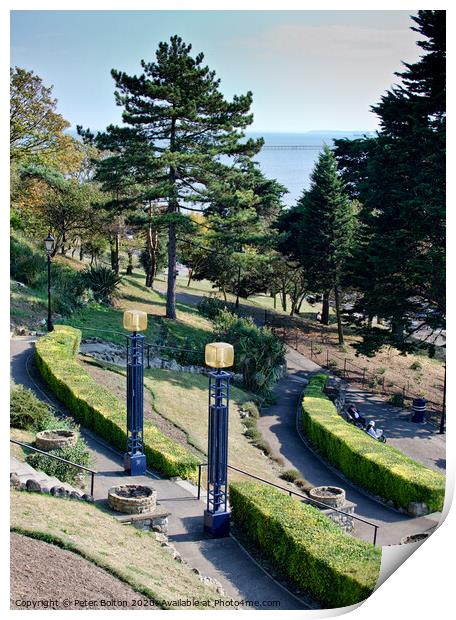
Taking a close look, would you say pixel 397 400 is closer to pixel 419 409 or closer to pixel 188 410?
pixel 419 409

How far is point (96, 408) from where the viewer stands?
13.3 meters

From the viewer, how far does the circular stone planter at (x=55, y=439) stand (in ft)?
37.3

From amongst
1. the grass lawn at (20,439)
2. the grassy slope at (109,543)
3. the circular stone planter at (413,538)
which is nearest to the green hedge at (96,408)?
the grass lawn at (20,439)

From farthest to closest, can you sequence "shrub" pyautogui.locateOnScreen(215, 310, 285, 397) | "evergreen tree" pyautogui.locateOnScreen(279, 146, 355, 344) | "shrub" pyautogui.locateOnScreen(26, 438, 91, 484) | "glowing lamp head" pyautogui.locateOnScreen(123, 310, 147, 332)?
"evergreen tree" pyautogui.locateOnScreen(279, 146, 355, 344)
"shrub" pyautogui.locateOnScreen(215, 310, 285, 397)
"glowing lamp head" pyautogui.locateOnScreen(123, 310, 147, 332)
"shrub" pyautogui.locateOnScreen(26, 438, 91, 484)

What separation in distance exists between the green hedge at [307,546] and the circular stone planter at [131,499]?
106cm

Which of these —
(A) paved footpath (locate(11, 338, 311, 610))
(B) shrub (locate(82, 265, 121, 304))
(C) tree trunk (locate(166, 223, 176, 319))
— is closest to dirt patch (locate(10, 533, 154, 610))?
(A) paved footpath (locate(11, 338, 311, 610))

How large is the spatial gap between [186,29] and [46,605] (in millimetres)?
8213

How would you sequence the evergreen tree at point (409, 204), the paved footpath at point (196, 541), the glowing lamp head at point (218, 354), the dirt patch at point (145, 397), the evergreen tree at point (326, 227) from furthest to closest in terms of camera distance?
the evergreen tree at point (326, 227), the evergreen tree at point (409, 204), the dirt patch at point (145, 397), the glowing lamp head at point (218, 354), the paved footpath at point (196, 541)

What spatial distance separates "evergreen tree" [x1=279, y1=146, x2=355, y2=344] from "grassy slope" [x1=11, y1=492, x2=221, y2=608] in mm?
16395

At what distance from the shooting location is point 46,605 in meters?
8.17

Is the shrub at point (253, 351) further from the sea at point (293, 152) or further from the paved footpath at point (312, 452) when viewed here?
the sea at point (293, 152)

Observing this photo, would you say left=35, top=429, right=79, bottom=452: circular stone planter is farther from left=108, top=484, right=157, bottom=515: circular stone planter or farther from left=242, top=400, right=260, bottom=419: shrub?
left=242, top=400, right=260, bottom=419: shrub

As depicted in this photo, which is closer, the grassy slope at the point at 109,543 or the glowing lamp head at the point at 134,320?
the grassy slope at the point at 109,543

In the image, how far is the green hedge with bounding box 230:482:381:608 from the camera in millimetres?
8672
